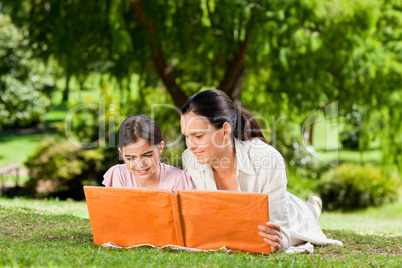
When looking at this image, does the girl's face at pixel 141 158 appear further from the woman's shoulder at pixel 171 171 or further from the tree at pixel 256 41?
the tree at pixel 256 41

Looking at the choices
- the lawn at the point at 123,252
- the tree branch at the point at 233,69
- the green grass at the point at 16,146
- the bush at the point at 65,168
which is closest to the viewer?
the lawn at the point at 123,252

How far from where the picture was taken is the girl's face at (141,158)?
12.8 ft

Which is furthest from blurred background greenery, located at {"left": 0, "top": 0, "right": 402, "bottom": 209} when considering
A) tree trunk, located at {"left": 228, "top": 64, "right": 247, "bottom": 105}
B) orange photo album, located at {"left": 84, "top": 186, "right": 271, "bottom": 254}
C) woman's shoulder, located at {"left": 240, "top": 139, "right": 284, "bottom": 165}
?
orange photo album, located at {"left": 84, "top": 186, "right": 271, "bottom": 254}

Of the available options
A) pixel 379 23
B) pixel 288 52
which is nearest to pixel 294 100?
pixel 288 52

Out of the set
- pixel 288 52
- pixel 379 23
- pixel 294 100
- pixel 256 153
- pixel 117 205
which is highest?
pixel 379 23

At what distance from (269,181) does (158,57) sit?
7302 millimetres

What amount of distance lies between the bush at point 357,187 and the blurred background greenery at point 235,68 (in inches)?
1.2

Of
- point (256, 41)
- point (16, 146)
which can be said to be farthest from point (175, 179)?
point (16, 146)

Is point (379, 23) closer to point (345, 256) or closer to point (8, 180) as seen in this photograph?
point (345, 256)

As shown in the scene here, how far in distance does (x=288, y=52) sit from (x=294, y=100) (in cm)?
119

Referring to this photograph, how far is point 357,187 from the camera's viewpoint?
13.2m

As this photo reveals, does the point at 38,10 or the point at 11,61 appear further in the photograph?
the point at 11,61

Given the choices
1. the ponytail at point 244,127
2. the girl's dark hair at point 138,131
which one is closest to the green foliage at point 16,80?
the girl's dark hair at point 138,131

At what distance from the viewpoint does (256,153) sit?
3855 mm
